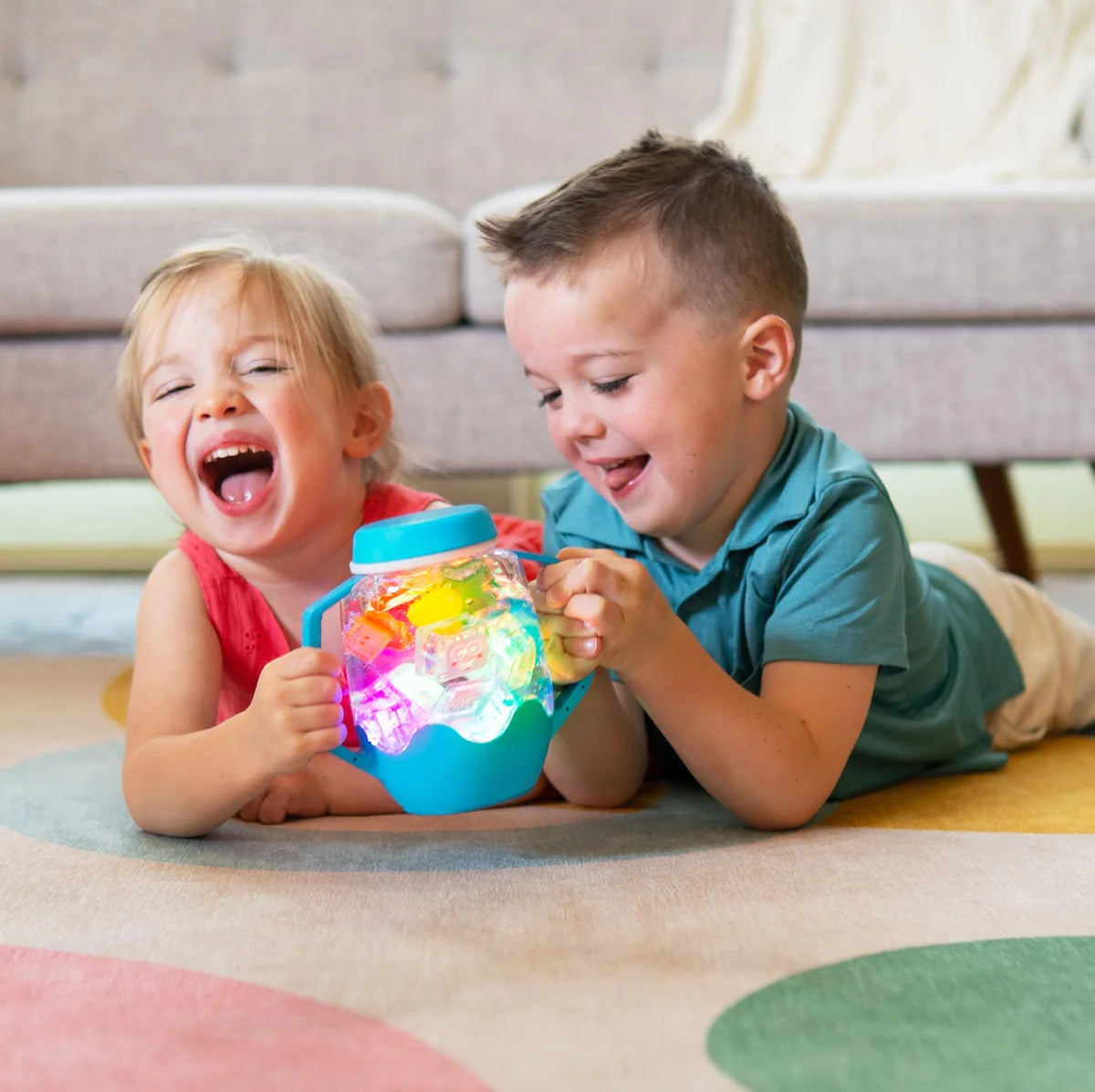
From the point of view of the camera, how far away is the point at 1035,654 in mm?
1351

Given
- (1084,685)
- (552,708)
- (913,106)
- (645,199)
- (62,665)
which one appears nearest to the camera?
(552,708)

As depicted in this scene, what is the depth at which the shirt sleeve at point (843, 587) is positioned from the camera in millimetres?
983

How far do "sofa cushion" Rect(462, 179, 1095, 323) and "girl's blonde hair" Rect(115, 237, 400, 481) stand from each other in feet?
1.93

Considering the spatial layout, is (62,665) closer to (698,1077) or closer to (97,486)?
(698,1077)

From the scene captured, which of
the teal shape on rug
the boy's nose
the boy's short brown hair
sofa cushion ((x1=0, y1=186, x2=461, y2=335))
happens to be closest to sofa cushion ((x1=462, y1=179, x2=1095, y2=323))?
sofa cushion ((x1=0, y1=186, x2=461, y2=335))

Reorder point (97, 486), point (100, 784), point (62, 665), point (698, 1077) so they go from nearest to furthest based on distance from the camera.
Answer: point (698, 1077), point (100, 784), point (62, 665), point (97, 486)

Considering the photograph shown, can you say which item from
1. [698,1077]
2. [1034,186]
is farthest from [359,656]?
[1034,186]

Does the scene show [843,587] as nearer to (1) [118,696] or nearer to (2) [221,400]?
(2) [221,400]

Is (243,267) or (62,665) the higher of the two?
(243,267)

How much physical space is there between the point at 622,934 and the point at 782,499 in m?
0.42

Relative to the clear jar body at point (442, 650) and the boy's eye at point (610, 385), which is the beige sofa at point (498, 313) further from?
the clear jar body at point (442, 650)

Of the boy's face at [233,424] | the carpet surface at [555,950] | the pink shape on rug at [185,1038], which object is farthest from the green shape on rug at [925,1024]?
the boy's face at [233,424]

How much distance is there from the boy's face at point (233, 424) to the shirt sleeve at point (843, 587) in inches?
15.1

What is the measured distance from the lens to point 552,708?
87cm
